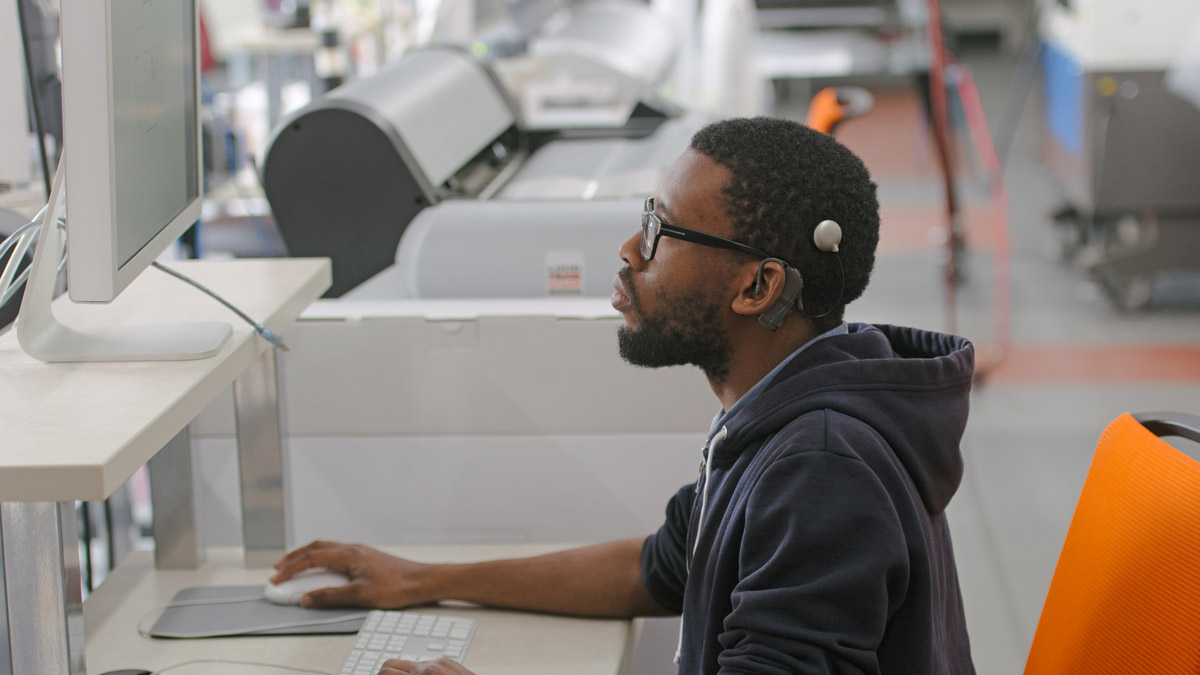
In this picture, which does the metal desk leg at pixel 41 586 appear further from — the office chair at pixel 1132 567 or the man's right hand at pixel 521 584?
the office chair at pixel 1132 567

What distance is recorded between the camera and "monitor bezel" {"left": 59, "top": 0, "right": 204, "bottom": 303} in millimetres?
949

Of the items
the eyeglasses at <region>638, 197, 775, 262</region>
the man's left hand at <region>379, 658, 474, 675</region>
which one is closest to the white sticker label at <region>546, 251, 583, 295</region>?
the eyeglasses at <region>638, 197, 775, 262</region>

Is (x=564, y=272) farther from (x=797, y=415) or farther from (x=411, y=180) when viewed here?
(x=797, y=415)

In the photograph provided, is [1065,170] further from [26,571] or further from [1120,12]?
[26,571]

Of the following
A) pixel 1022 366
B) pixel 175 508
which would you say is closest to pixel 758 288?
pixel 175 508

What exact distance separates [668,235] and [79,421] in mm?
539

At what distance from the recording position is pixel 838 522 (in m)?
0.96

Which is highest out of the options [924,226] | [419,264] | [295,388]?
[419,264]

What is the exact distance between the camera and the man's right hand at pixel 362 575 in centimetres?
142

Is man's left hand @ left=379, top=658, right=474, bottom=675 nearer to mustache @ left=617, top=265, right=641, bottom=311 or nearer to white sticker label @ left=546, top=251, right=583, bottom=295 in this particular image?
mustache @ left=617, top=265, right=641, bottom=311

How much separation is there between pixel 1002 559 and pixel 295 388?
1.79 metres

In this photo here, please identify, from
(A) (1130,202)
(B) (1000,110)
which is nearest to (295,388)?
(A) (1130,202)

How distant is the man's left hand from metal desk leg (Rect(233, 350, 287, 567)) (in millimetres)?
442

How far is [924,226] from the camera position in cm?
562
